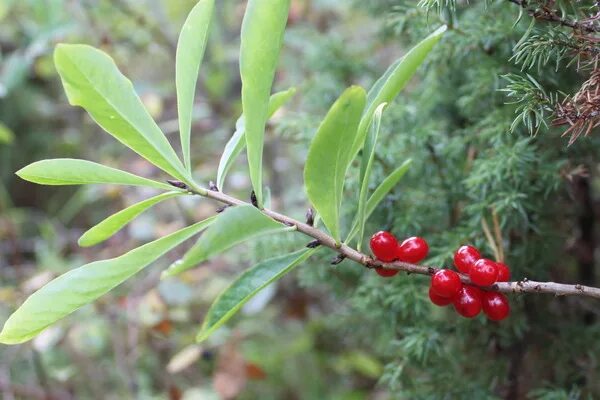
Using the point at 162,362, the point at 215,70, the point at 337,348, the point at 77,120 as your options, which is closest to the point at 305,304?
the point at 337,348

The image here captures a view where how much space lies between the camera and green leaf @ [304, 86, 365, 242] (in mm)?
447

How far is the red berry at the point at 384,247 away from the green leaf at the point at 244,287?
59 mm

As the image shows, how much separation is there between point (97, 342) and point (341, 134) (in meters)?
1.07

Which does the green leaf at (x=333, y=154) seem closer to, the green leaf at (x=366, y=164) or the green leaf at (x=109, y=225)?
the green leaf at (x=366, y=164)

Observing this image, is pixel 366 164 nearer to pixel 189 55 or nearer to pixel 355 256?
pixel 355 256

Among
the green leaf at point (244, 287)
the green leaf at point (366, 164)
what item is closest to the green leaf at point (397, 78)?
the green leaf at point (366, 164)

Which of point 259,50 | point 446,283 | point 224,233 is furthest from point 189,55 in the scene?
point 446,283

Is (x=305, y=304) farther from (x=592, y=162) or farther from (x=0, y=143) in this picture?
(x=0, y=143)

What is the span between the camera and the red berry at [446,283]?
54 cm

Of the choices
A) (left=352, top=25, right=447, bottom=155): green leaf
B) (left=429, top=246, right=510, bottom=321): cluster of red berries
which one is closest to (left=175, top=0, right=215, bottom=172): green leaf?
(left=352, top=25, right=447, bottom=155): green leaf

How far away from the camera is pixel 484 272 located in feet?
1.75

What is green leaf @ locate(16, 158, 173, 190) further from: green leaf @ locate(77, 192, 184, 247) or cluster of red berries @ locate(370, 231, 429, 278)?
cluster of red berries @ locate(370, 231, 429, 278)

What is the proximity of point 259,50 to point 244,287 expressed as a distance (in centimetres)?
22

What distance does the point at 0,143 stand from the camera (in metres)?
2.16
